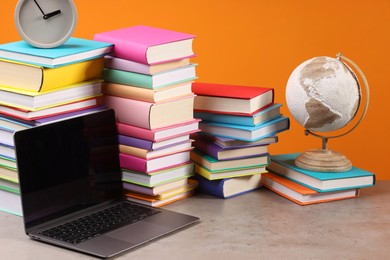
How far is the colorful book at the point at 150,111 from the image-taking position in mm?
1982

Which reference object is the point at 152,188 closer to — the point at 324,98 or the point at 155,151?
the point at 155,151

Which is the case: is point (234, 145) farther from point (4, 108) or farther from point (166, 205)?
point (4, 108)

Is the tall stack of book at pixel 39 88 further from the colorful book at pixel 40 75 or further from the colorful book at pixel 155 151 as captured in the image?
the colorful book at pixel 155 151

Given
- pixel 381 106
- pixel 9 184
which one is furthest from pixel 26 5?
pixel 381 106

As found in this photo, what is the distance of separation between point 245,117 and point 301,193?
25 cm

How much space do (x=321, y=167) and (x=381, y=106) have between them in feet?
5.62

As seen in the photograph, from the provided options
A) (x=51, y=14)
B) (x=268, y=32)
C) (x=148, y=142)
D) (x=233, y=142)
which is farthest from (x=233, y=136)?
(x=268, y=32)

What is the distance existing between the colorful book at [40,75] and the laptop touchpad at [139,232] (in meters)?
0.39

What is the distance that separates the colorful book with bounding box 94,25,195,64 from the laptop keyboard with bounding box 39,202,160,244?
1.22 ft

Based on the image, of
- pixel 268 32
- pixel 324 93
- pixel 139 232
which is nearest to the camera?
pixel 139 232

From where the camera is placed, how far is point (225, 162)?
6.88 ft

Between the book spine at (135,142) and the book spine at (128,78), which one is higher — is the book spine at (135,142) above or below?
below

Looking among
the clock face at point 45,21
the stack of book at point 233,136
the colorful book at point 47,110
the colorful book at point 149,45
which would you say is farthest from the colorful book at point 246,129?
the clock face at point 45,21

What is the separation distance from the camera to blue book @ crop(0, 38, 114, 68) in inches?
74.8
